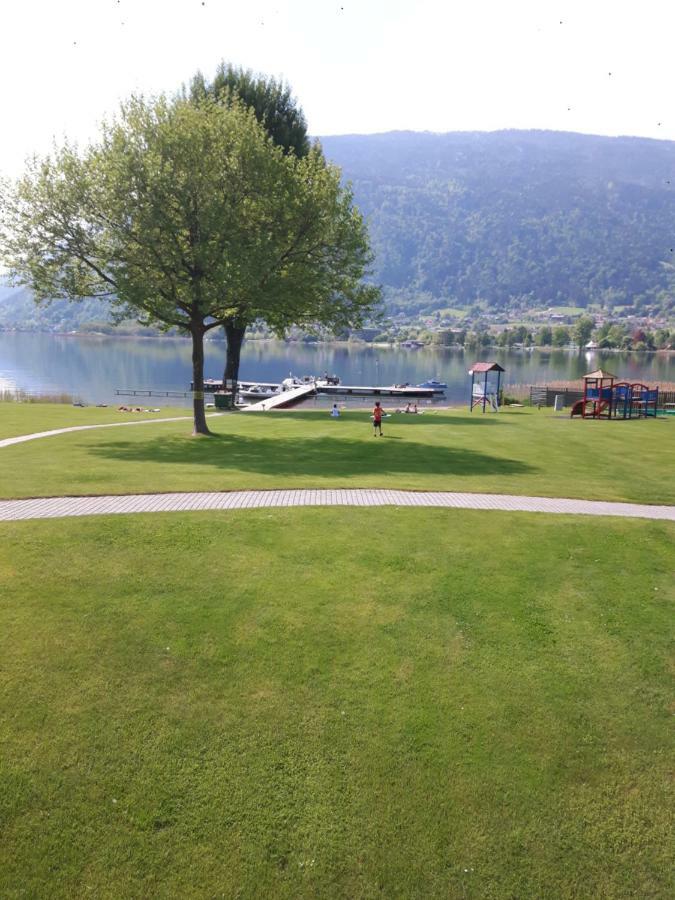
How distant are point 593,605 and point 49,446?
22276 millimetres

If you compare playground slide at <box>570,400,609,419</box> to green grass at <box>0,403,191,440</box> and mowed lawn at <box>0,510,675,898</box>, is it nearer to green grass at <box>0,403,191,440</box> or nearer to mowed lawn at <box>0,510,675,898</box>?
green grass at <box>0,403,191,440</box>

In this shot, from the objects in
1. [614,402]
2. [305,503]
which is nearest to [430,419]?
[614,402]

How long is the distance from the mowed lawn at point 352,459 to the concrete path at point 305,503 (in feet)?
2.49

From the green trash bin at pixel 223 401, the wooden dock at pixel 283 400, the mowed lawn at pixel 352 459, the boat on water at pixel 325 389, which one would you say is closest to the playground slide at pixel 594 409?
the mowed lawn at pixel 352 459

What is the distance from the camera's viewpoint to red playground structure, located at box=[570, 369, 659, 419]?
46812 mm

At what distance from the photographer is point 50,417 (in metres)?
38.7

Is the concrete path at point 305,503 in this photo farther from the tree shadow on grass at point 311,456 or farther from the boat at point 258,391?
the boat at point 258,391

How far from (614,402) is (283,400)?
3141 cm

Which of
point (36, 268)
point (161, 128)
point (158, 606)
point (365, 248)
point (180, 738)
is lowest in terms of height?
point (180, 738)

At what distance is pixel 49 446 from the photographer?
86.1ft

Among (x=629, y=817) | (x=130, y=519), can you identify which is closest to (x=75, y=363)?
(x=130, y=519)

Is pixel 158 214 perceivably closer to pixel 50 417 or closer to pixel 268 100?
pixel 50 417

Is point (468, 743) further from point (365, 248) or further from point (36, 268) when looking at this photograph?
point (365, 248)

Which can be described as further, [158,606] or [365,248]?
[365,248]
